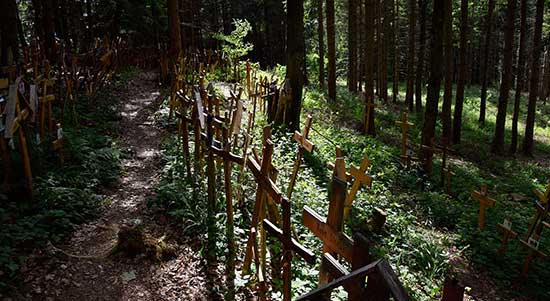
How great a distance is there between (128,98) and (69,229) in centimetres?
1066

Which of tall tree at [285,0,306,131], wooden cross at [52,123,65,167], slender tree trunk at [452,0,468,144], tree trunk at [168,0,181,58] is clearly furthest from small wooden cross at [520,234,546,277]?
tree trunk at [168,0,181,58]

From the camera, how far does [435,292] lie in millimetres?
5902

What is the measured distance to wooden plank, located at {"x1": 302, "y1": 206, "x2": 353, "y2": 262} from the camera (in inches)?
117

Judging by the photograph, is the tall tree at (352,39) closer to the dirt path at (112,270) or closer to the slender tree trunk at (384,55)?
the slender tree trunk at (384,55)

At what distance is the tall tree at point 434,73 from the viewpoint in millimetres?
11391

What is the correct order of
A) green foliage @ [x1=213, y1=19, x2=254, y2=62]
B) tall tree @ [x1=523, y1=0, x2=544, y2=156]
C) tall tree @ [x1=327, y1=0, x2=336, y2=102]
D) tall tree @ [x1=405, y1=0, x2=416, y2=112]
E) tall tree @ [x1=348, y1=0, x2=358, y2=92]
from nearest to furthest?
tall tree @ [x1=523, y1=0, x2=544, y2=156], tall tree @ [x1=327, y1=0, x2=336, y2=102], green foliage @ [x1=213, y1=19, x2=254, y2=62], tall tree @ [x1=348, y1=0, x2=358, y2=92], tall tree @ [x1=405, y1=0, x2=416, y2=112]

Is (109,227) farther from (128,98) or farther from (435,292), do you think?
(128,98)

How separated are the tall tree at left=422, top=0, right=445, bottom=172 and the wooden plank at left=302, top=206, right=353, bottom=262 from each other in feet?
30.8

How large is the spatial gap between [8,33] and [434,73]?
1084cm

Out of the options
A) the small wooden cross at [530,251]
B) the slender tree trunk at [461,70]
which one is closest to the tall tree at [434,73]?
the small wooden cross at [530,251]

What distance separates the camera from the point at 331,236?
317 centimetres

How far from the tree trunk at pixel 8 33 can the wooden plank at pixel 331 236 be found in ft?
26.3

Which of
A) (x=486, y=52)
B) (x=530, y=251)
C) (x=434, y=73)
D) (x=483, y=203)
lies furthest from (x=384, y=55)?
(x=530, y=251)

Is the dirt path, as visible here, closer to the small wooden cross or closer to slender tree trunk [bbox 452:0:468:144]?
the small wooden cross
